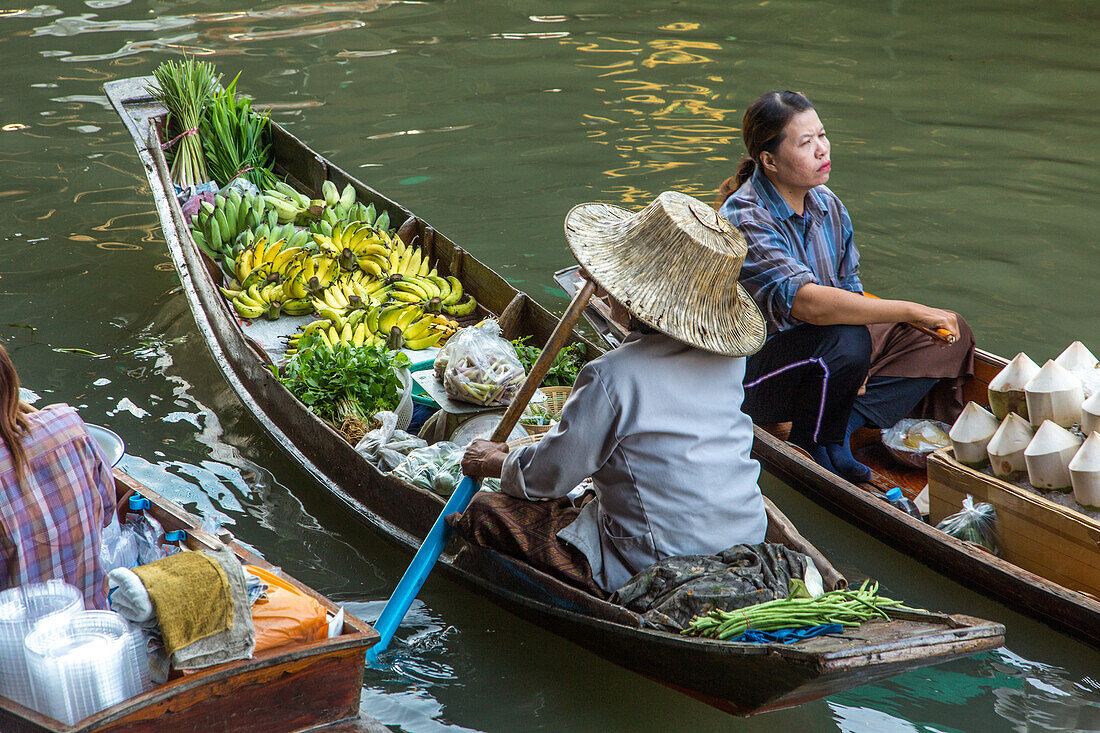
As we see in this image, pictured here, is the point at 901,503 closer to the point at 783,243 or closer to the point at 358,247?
the point at 783,243

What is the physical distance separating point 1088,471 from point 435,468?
222cm

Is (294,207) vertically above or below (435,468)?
above

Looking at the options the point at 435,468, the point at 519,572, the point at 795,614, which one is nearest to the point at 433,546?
the point at 519,572

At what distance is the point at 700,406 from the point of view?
2.64m

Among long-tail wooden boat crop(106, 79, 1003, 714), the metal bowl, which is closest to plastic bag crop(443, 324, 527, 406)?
long-tail wooden boat crop(106, 79, 1003, 714)

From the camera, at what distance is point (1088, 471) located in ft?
10.3

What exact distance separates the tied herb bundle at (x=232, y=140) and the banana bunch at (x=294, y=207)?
0.41 metres

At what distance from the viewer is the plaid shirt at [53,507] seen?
93.7 inches

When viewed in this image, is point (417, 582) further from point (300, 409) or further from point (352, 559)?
point (300, 409)

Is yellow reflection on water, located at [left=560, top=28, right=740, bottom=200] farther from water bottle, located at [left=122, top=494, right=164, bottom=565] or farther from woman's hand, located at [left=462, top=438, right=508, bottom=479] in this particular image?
water bottle, located at [left=122, top=494, right=164, bottom=565]

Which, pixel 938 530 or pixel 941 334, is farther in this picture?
pixel 941 334

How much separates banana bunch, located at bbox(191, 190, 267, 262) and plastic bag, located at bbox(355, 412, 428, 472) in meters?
2.03

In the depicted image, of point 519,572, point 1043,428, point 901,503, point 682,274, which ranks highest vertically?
point 682,274

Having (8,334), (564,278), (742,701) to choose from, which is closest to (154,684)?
(742,701)
